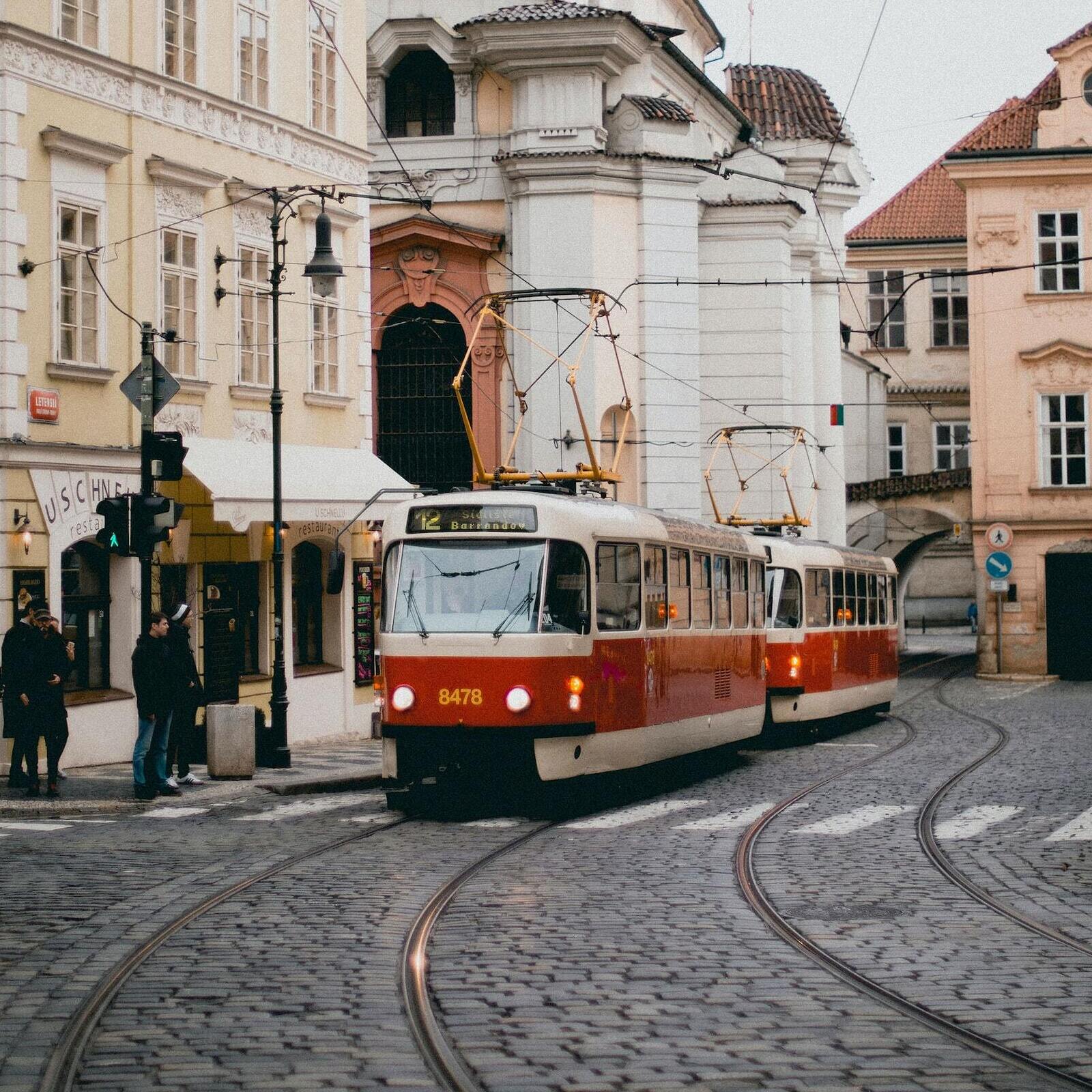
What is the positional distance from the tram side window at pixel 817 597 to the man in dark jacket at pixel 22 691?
463 inches

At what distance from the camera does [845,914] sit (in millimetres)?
10984

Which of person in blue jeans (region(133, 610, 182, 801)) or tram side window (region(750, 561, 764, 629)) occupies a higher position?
tram side window (region(750, 561, 764, 629))

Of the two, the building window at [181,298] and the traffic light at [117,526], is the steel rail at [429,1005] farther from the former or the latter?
the building window at [181,298]

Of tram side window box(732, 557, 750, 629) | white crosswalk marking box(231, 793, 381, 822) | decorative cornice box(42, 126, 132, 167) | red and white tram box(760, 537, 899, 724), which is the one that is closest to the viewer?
white crosswalk marking box(231, 793, 381, 822)

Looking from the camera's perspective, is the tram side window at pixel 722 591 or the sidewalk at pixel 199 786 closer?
the sidewalk at pixel 199 786

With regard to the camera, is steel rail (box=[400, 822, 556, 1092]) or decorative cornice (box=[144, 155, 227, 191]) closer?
steel rail (box=[400, 822, 556, 1092])

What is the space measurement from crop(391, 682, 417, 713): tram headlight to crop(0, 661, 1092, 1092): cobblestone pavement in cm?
102

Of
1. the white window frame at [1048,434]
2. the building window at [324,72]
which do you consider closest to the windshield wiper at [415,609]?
the building window at [324,72]

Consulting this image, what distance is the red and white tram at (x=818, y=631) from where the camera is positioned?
84.8 feet

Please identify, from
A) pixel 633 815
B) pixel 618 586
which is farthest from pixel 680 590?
pixel 633 815

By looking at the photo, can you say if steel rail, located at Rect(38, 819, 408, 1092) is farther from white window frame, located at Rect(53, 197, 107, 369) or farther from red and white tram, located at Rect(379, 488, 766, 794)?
white window frame, located at Rect(53, 197, 107, 369)

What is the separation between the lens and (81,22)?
71.8 feet

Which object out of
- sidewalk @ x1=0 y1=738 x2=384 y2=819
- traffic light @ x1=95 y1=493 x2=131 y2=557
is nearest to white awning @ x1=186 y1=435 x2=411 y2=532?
sidewalk @ x1=0 y1=738 x2=384 y2=819

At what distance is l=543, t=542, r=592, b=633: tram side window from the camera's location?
53.1 feet
